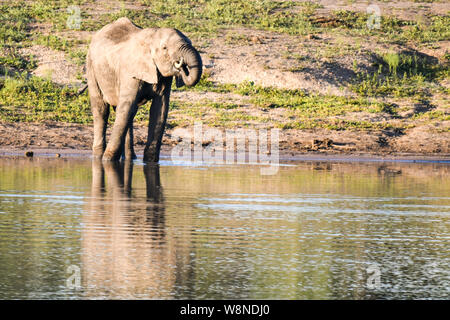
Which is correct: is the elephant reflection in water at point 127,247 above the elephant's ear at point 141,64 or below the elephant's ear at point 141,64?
below

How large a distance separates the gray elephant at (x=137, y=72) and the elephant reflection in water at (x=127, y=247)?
17.0 ft

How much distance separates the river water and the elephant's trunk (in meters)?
2.29

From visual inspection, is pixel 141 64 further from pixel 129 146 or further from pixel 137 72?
pixel 129 146

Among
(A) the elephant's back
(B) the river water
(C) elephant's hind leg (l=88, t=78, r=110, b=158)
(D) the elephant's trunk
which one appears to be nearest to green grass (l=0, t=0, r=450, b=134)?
(C) elephant's hind leg (l=88, t=78, r=110, b=158)

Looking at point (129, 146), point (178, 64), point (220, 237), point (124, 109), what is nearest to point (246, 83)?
point (129, 146)

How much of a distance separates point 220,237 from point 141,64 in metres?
10.1

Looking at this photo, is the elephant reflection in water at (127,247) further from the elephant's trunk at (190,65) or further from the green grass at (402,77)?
→ the green grass at (402,77)

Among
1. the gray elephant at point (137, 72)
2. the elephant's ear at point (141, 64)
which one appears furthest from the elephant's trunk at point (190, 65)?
the elephant's ear at point (141, 64)

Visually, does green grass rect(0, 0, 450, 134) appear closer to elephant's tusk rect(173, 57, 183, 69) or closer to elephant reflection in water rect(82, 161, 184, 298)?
elephant's tusk rect(173, 57, 183, 69)

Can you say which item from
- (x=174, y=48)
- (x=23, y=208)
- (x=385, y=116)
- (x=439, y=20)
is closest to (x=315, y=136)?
(x=385, y=116)

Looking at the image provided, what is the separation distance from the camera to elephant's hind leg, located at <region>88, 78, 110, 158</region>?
2205 cm

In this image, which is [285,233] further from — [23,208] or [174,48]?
[174,48]

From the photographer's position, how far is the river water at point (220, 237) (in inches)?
318
